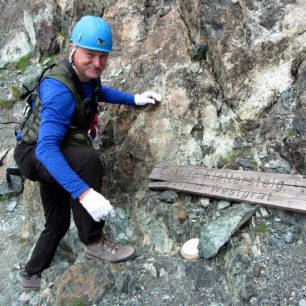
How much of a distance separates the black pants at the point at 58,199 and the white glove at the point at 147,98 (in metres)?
1.68

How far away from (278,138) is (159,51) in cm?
272

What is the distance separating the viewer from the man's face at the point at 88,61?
185 inches

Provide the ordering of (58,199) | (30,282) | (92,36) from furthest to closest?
(30,282) < (58,199) < (92,36)

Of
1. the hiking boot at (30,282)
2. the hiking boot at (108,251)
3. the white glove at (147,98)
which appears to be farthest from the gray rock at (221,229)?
the hiking boot at (30,282)

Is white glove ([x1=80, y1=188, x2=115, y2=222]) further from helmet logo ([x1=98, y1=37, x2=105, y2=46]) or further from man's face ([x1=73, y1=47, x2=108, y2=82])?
helmet logo ([x1=98, y1=37, x2=105, y2=46])

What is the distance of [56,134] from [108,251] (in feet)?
5.49

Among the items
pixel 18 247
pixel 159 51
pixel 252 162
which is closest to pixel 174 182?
pixel 252 162

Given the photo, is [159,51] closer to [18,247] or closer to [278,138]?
[278,138]

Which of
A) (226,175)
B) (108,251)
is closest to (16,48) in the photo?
(108,251)

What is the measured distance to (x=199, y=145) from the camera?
5977mm

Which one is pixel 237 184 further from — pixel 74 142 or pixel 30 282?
→ pixel 30 282

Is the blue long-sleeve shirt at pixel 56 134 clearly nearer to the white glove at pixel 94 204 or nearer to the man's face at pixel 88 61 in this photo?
the white glove at pixel 94 204

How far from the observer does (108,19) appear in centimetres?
857

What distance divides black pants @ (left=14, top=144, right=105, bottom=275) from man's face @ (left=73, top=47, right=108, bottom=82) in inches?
34.8
